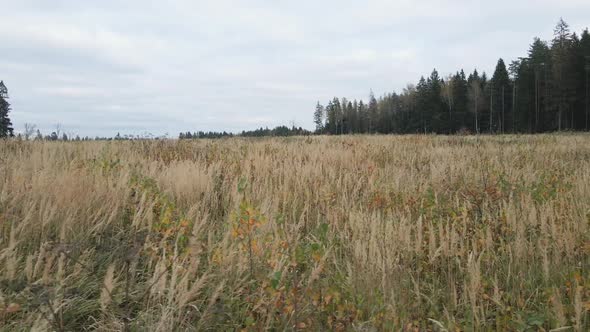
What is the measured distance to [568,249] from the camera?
2.78m

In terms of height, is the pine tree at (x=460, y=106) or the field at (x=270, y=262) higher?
the pine tree at (x=460, y=106)

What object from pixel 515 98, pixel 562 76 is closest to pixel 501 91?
pixel 515 98

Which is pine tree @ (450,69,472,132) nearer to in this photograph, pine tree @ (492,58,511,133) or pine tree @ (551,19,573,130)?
pine tree @ (492,58,511,133)

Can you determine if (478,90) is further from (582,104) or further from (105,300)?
(105,300)

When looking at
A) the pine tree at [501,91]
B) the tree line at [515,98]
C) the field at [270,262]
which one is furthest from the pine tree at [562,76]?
the field at [270,262]

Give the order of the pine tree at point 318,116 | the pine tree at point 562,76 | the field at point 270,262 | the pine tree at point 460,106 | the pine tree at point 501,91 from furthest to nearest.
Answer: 1. the pine tree at point 318,116
2. the pine tree at point 460,106
3. the pine tree at point 501,91
4. the pine tree at point 562,76
5. the field at point 270,262

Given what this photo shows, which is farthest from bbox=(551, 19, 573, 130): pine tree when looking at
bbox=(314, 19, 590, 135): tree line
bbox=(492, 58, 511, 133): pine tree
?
bbox=(492, 58, 511, 133): pine tree

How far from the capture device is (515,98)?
52.2 m

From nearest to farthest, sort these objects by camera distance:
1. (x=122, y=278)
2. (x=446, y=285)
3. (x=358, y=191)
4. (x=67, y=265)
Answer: (x=67, y=265)
(x=122, y=278)
(x=446, y=285)
(x=358, y=191)

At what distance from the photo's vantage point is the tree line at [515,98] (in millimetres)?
42875

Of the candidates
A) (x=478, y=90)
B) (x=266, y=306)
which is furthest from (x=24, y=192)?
(x=478, y=90)

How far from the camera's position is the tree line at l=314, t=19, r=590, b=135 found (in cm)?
4288

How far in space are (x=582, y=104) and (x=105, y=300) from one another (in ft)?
179

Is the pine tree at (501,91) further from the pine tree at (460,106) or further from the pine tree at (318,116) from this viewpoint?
the pine tree at (318,116)
